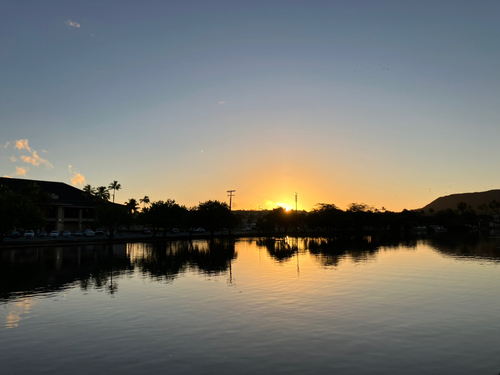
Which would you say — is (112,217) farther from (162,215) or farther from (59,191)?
(59,191)

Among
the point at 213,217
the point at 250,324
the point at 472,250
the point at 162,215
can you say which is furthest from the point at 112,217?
the point at 250,324

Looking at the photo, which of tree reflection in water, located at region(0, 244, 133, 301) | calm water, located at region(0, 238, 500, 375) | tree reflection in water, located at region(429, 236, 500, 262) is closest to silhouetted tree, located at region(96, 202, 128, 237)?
tree reflection in water, located at region(0, 244, 133, 301)

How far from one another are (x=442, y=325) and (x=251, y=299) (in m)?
10.7

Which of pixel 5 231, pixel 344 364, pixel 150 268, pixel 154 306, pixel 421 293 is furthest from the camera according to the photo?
pixel 5 231

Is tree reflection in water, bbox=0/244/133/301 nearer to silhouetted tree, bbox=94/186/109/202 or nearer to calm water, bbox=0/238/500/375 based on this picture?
calm water, bbox=0/238/500/375

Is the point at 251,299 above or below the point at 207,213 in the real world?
below

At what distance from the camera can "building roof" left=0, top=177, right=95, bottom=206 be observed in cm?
11605

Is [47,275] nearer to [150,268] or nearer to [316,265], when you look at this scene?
[150,268]

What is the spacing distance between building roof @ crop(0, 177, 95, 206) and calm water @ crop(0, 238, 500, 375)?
96452mm

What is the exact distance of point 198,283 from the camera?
98.1 ft

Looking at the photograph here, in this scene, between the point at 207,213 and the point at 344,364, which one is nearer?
the point at 344,364

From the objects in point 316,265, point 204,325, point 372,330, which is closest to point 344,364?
point 372,330

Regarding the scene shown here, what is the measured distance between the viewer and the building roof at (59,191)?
116050 mm

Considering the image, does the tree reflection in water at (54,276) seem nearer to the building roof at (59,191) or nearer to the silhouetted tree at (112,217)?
the silhouetted tree at (112,217)
